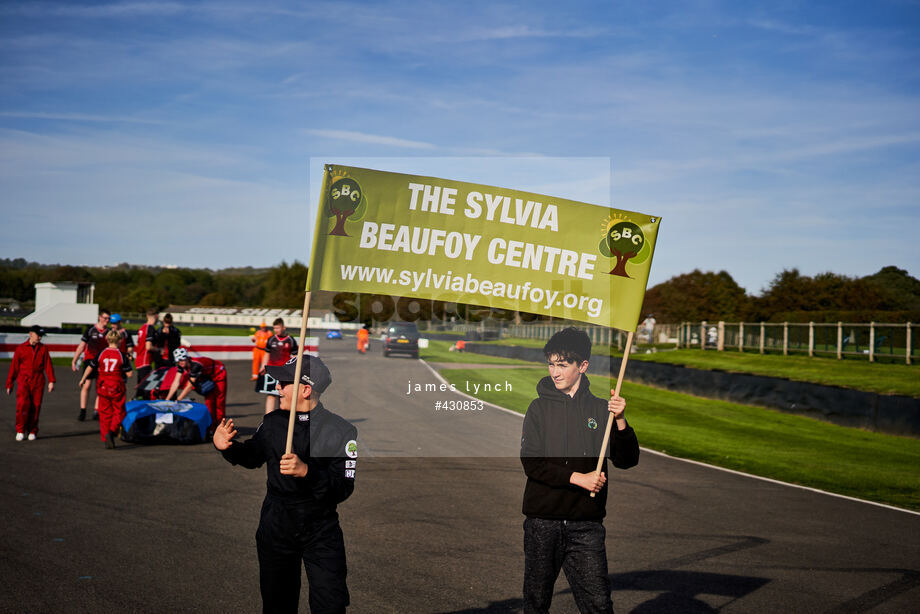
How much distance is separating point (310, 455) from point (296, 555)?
528 mm

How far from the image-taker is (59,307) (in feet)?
169

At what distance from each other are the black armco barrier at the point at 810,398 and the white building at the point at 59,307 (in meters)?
39.8

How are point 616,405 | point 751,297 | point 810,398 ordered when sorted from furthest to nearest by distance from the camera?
1. point 751,297
2. point 810,398
3. point 616,405

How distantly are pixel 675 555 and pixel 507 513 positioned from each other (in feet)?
7.21

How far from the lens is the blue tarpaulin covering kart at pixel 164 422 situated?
41.5ft

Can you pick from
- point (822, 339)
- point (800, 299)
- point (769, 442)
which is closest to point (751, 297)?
point (800, 299)

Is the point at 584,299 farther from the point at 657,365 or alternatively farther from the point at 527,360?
the point at 657,365

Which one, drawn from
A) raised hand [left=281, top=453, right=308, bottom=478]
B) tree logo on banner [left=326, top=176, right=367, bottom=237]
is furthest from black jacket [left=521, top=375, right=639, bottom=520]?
tree logo on banner [left=326, top=176, right=367, bottom=237]

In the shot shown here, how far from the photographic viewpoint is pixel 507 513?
8.94 metres

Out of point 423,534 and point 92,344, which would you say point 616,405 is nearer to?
point 423,534

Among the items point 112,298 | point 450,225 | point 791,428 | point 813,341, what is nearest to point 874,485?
point 791,428

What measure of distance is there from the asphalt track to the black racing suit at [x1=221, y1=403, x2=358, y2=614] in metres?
0.53

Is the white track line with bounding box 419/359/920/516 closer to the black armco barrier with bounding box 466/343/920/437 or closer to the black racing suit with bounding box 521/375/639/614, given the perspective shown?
the black racing suit with bounding box 521/375/639/614

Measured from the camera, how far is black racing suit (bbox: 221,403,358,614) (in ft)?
13.3
